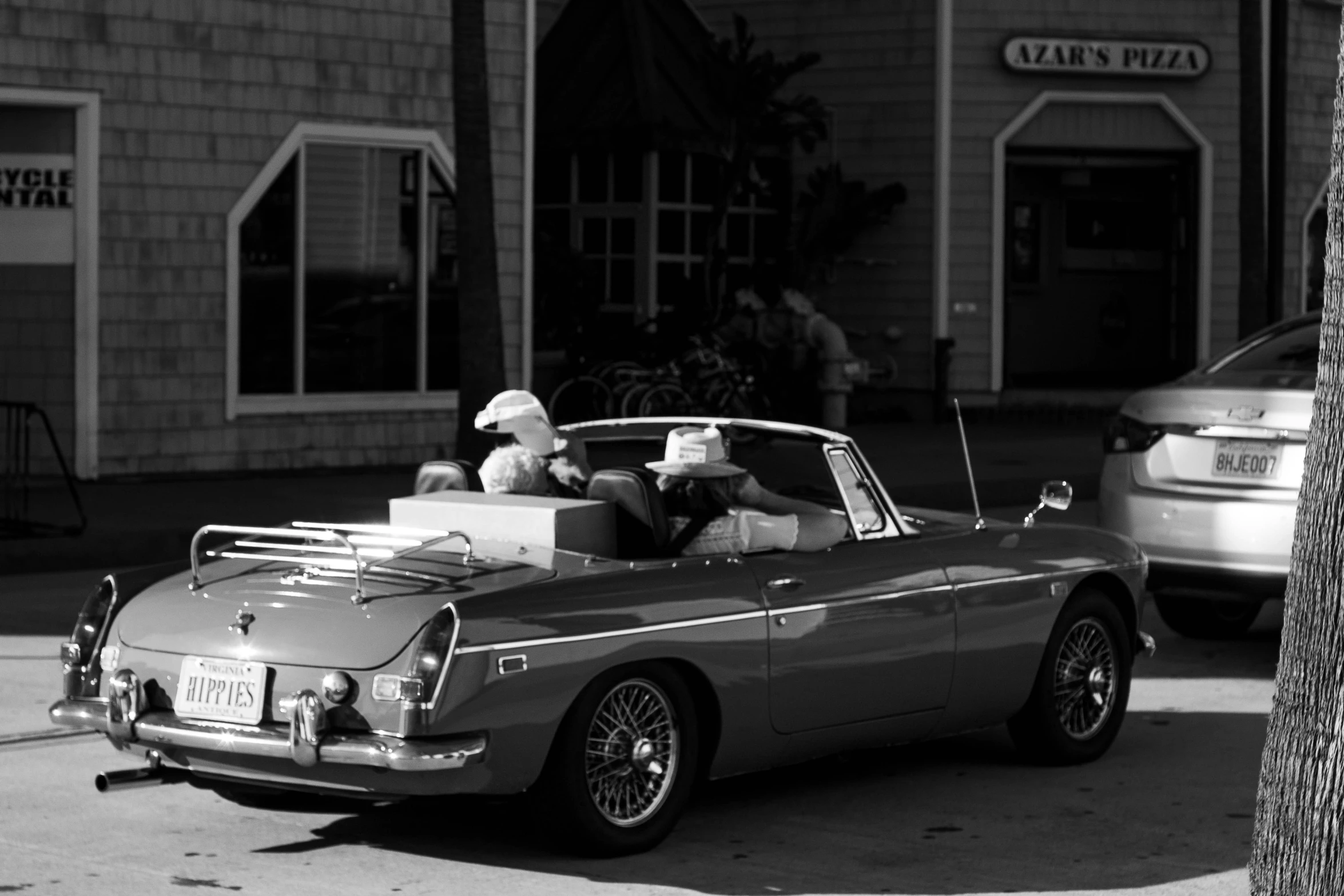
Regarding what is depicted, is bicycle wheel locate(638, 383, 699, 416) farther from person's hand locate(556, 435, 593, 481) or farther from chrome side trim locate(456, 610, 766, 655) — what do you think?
chrome side trim locate(456, 610, 766, 655)

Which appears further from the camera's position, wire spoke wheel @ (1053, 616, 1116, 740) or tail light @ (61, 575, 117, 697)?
wire spoke wheel @ (1053, 616, 1116, 740)

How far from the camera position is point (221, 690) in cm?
611

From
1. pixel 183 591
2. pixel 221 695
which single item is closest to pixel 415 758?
pixel 221 695

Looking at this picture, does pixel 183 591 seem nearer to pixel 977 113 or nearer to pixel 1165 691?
pixel 1165 691

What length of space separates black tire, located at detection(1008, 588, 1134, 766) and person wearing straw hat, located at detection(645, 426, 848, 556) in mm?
1059

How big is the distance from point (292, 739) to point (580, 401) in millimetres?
15430

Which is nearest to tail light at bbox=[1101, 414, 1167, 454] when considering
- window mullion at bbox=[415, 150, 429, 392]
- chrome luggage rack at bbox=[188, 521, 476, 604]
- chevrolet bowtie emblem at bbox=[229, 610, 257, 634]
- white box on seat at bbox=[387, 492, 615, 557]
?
white box on seat at bbox=[387, 492, 615, 557]

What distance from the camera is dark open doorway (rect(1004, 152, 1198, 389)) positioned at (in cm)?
2647

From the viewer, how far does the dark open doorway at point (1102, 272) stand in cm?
2647

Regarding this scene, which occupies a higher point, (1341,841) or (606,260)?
(606,260)

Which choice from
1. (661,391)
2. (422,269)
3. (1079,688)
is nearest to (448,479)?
(1079,688)

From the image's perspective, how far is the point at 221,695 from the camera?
6.10m

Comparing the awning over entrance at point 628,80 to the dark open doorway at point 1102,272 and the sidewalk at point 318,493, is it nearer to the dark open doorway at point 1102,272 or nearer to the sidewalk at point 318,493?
the sidewalk at point 318,493

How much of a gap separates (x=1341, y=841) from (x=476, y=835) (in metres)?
3.10
